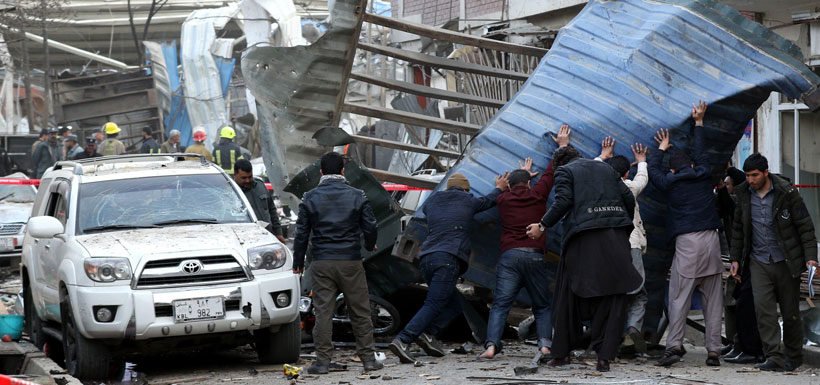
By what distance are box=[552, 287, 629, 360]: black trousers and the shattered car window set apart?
2.78m

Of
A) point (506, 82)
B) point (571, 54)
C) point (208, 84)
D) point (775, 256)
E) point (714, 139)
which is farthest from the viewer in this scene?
point (208, 84)

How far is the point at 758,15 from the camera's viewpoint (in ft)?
→ 48.9

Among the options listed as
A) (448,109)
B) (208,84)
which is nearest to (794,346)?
(448,109)

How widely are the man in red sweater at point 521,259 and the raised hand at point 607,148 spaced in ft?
1.45

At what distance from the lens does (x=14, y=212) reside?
1861cm

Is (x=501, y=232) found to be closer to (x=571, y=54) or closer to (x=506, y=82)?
(x=571, y=54)

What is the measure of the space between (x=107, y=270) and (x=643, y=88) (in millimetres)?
4534

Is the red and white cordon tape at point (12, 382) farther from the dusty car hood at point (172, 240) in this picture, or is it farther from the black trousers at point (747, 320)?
the black trousers at point (747, 320)

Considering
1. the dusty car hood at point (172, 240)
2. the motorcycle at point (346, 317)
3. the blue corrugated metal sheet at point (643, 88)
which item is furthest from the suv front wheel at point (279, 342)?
the blue corrugated metal sheet at point (643, 88)

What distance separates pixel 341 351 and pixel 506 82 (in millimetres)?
5286

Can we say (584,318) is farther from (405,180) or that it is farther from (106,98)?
(106,98)

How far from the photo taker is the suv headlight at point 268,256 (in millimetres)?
9172

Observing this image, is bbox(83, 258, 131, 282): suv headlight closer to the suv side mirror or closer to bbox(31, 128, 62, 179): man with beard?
the suv side mirror

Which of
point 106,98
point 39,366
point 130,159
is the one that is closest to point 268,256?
point 39,366
